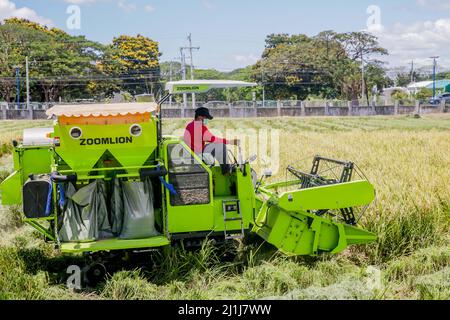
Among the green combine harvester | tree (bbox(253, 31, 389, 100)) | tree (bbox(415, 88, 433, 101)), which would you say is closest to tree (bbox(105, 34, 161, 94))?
tree (bbox(253, 31, 389, 100))

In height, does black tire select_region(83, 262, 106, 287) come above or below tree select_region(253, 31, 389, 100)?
below

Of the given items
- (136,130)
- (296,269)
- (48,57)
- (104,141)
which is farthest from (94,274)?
(48,57)

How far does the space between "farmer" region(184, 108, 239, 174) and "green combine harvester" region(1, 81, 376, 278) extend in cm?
25

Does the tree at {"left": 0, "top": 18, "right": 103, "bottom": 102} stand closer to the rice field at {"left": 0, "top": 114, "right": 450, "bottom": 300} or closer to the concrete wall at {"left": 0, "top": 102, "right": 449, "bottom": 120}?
the concrete wall at {"left": 0, "top": 102, "right": 449, "bottom": 120}

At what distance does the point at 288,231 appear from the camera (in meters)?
7.55

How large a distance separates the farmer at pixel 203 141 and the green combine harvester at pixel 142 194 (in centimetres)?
25

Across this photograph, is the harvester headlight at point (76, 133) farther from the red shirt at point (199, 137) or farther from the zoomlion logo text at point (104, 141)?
the red shirt at point (199, 137)

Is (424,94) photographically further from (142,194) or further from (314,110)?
(142,194)

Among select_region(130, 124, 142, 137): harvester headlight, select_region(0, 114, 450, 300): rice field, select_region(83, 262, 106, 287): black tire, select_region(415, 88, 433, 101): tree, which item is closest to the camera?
select_region(0, 114, 450, 300): rice field

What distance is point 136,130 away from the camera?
6879mm

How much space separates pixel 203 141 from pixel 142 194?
1.22 meters

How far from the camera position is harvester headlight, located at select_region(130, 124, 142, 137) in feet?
22.5

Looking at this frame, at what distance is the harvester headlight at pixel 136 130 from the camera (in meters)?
6.86
